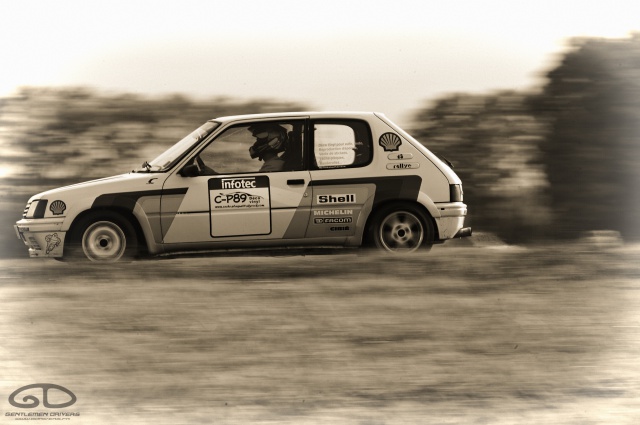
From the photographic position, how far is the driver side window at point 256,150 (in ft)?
28.8

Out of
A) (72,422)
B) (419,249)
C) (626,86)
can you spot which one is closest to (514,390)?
(72,422)

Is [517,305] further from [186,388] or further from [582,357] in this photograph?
[186,388]

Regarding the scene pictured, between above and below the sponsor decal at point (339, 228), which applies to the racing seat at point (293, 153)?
above

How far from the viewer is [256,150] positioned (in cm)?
895

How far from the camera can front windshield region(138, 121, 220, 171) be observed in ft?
29.1

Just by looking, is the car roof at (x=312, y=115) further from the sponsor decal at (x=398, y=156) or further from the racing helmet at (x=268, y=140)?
the sponsor decal at (x=398, y=156)

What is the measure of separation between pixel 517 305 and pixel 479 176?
4.33 m

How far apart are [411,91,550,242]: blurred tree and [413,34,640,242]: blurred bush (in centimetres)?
1

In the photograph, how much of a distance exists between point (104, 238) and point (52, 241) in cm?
44

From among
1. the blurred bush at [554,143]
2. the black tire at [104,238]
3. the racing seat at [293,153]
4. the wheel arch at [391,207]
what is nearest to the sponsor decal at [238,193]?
the racing seat at [293,153]

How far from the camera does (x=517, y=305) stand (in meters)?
6.40

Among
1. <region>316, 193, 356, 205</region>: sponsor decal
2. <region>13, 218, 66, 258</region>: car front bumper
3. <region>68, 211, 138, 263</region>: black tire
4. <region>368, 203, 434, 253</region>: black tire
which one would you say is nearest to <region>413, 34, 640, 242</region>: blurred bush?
<region>368, 203, 434, 253</region>: black tire

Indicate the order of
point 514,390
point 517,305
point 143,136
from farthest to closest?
point 143,136
point 517,305
point 514,390

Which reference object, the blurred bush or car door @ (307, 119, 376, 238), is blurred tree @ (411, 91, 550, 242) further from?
car door @ (307, 119, 376, 238)
